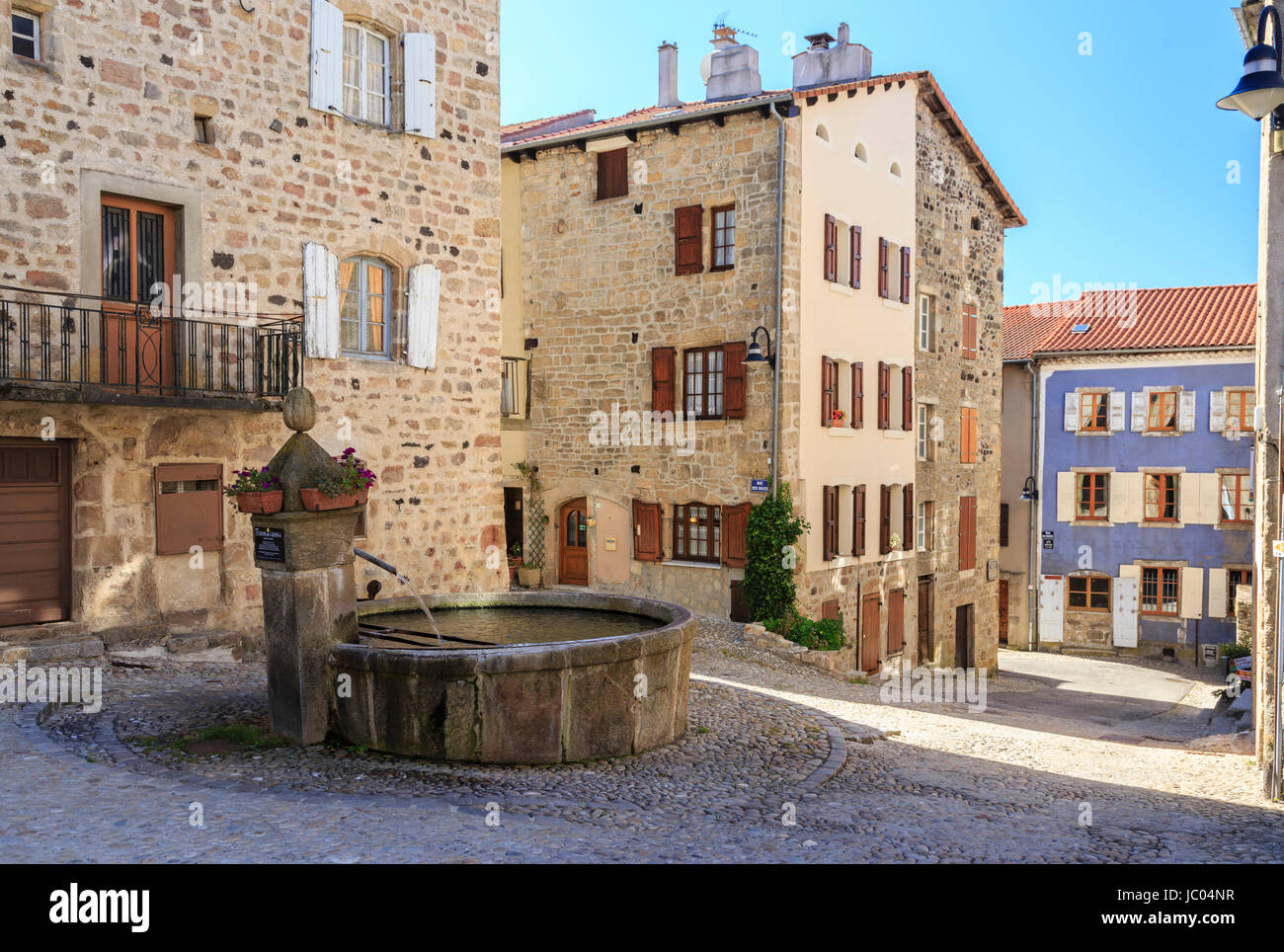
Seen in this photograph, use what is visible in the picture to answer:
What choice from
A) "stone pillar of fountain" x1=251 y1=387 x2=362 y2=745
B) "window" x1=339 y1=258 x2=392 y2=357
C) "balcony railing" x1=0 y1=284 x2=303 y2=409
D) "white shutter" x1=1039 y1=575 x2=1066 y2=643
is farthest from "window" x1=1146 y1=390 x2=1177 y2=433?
"stone pillar of fountain" x1=251 y1=387 x2=362 y2=745

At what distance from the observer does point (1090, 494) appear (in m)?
28.8

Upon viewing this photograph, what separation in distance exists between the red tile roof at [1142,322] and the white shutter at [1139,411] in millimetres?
1218

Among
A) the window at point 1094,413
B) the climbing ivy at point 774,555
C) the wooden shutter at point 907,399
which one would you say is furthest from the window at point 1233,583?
the climbing ivy at point 774,555

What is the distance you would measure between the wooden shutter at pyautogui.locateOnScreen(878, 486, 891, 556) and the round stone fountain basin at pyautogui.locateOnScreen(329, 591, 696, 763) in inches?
528

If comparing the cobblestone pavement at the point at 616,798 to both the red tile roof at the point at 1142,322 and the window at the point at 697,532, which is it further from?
the red tile roof at the point at 1142,322

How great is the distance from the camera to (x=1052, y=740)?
11.4 meters

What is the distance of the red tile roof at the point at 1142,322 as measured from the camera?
2766cm

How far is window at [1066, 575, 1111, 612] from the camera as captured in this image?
28.4m

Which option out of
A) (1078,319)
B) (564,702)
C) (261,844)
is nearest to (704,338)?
(564,702)

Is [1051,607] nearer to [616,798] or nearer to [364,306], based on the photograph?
[364,306]

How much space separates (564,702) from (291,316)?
248 inches

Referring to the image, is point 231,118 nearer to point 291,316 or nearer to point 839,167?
point 291,316

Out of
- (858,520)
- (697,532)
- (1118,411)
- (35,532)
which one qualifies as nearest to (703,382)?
(697,532)

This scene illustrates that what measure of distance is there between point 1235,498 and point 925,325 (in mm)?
10313
